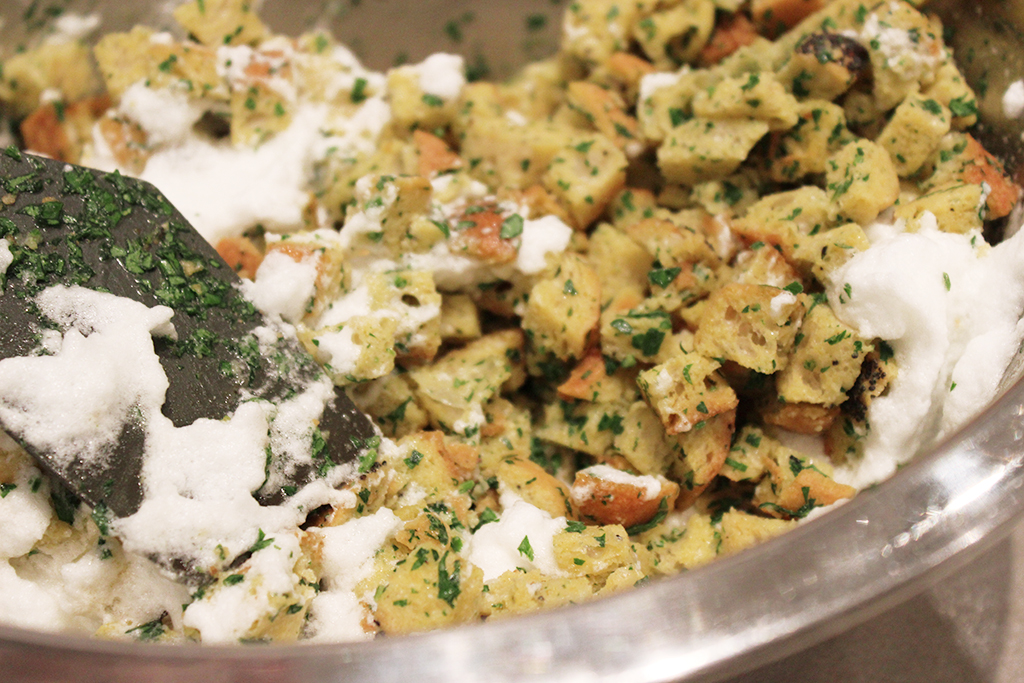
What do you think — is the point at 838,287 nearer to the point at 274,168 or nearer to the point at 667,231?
the point at 667,231

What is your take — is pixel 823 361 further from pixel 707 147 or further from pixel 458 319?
pixel 458 319

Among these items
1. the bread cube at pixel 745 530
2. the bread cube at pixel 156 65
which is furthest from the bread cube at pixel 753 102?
the bread cube at pixel 156 65

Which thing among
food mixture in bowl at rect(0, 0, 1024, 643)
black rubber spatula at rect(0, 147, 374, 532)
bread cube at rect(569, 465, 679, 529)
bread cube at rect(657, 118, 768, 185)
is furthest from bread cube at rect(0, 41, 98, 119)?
bread cube at rect(569, 465, 679, 529)

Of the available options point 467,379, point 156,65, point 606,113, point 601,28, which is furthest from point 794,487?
point 156,65

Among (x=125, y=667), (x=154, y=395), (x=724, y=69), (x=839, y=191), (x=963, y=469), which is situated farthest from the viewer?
(x=724, y=69)

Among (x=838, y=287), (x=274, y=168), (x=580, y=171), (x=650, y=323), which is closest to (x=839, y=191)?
(x=838, y=287)

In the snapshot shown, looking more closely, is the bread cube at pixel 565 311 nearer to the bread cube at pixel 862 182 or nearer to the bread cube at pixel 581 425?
the bread cube at pixel 581 425
